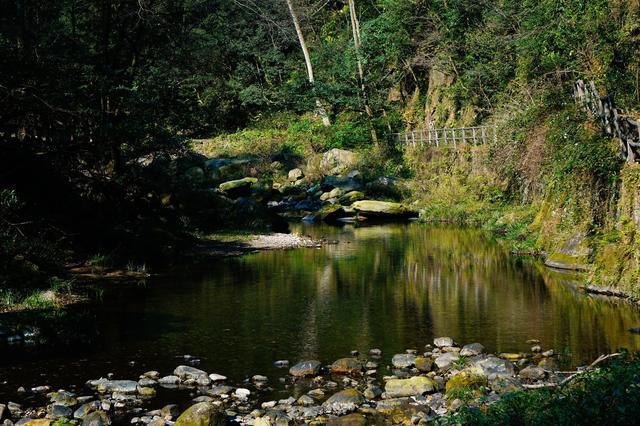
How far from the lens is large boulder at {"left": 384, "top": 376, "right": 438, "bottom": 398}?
1094 cm

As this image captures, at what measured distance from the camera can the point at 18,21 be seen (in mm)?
26266

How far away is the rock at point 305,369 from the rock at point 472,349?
2.63 meters

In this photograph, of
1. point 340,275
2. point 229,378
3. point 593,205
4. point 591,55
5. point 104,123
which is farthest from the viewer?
point 591,55

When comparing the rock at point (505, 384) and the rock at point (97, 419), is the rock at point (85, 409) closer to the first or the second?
the rock at point (97, 419)

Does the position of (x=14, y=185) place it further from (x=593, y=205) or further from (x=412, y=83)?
(x=412, y=83)

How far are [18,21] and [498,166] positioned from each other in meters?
21.5

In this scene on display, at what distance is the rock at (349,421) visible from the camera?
9.84 meters

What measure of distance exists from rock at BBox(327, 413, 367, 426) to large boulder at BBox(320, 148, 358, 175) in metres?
37.6

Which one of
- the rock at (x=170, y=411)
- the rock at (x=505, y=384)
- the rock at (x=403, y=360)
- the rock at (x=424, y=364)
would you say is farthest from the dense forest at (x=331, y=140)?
the rock at (x=170, y=411)

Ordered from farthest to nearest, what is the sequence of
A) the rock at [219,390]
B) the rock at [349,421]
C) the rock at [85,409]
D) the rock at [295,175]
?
the rock at [295,175] < the rock at [219,390] < the rock at [85,409] < the rock at [349,421]

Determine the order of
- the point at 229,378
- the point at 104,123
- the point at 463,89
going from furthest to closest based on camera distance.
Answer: the point at 463,89
the point at 104,123
the point at 229,378

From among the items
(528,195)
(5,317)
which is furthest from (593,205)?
(5,317)

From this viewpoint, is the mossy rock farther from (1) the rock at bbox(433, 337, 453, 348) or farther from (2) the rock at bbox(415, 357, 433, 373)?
(1) the rock at bbox(433, 337, 453, 348)

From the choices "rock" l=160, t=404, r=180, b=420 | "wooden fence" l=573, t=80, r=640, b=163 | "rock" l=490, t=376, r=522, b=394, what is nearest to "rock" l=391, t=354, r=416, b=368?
"rock" l=490, t=376, r=522, b=394
